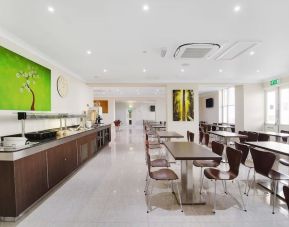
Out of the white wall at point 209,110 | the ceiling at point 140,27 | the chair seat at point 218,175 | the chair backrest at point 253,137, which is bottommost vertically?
the chair seat at point 218,175

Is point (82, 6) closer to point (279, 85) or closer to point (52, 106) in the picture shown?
point (52, 106)

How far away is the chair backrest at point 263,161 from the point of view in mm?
2998

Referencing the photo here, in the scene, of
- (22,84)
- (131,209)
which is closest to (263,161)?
(131,209)

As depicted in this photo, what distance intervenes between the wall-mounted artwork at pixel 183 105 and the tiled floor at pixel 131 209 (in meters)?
4.96

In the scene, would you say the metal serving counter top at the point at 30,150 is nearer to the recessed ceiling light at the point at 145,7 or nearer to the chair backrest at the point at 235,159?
the recessed ceiling light at the point at 145,7

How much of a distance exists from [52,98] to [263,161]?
5174 millimetres

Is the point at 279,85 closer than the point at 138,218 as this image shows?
No

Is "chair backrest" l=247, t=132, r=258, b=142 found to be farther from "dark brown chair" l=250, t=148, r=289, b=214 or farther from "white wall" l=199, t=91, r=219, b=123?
"white wall" l=199, t=91, r=219, b=123

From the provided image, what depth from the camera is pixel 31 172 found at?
10.1 feet

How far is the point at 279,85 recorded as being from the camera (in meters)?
8.15

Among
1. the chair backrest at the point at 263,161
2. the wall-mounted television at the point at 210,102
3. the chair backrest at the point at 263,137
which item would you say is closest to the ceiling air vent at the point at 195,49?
the chair backrest at the point at 263,161

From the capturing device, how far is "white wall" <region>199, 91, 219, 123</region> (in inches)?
539

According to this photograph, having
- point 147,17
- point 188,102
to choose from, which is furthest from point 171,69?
point 147,17

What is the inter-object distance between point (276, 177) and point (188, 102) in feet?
20.6
